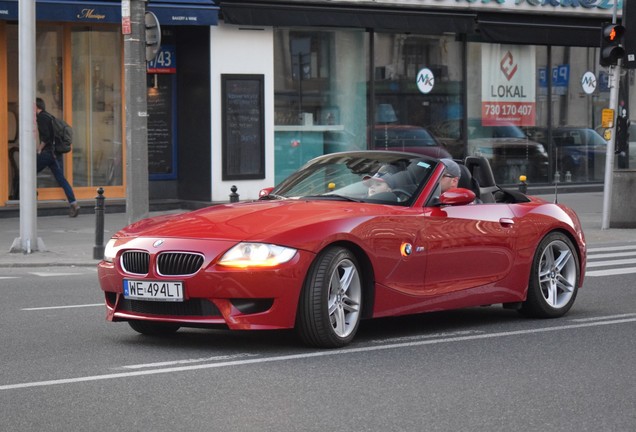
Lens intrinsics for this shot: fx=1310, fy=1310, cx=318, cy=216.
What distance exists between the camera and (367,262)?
28.9 feet

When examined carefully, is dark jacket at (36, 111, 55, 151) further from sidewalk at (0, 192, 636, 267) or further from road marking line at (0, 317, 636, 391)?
road marking line at (0, 317, 636, 391)

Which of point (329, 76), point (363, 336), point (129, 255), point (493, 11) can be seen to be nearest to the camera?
point (129, 255)

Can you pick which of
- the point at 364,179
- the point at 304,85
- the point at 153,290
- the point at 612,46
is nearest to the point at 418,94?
the point at 304,85

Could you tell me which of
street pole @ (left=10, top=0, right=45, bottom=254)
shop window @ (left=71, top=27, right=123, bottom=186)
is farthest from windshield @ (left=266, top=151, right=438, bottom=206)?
shop window @ (left=71, top=27, right=123, bottom=186)

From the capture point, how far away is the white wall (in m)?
23.0

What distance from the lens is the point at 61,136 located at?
21.6 m

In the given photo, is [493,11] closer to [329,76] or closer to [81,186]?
[329,76]

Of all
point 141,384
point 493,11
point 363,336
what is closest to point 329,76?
point 493,11

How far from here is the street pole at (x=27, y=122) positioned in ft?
53.3

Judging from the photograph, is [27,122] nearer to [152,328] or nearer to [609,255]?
[609,255]

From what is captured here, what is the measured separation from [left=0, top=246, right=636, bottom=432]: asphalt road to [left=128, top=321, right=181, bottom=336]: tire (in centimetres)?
8

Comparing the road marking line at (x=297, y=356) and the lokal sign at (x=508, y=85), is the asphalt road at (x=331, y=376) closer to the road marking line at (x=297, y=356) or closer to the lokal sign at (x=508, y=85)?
the road marking line at (x=297, y=356)

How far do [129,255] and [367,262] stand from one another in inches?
62.5

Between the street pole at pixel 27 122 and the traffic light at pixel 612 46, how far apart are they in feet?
27.3
